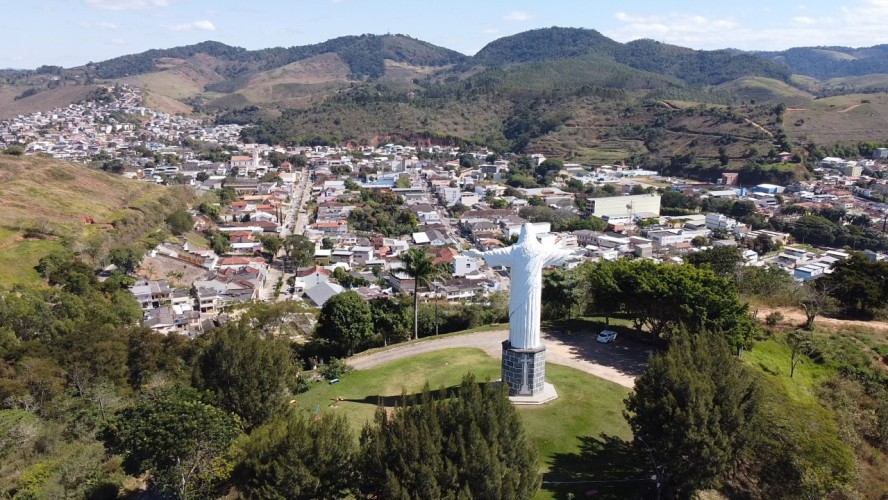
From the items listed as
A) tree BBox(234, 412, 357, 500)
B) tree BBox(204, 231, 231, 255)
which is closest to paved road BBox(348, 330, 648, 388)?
tree BBox(234, 412, 357, 500)

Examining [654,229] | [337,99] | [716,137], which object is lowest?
[654,229]

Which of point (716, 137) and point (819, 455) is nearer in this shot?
point (819, 455)

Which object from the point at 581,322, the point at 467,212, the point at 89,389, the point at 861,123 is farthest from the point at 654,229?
the point at 861,123

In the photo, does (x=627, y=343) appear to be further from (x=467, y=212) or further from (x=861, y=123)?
(x=861, y=123)

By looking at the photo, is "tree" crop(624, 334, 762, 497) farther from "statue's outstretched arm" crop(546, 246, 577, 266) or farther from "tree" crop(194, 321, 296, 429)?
"tree" crop(194, 321, 296, 429)

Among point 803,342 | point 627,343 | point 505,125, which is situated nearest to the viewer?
point 803,342

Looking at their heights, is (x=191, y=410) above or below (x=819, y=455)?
above
